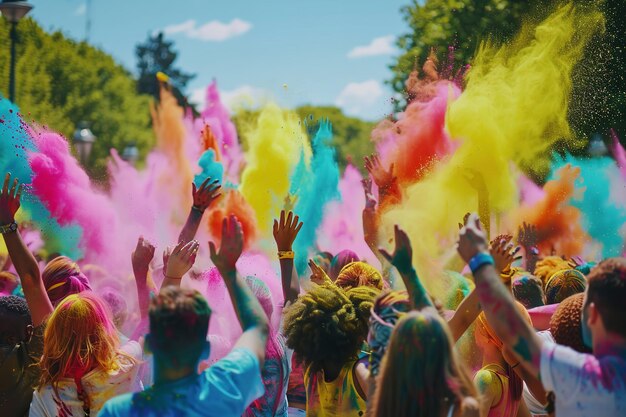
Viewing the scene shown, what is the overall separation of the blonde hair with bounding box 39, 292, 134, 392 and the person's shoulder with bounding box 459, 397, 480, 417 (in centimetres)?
169

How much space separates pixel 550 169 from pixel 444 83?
4604mm

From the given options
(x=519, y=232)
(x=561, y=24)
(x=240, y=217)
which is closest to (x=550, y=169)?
(x=519, y=232)

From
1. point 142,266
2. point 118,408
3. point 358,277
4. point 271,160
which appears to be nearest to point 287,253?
point 358,277

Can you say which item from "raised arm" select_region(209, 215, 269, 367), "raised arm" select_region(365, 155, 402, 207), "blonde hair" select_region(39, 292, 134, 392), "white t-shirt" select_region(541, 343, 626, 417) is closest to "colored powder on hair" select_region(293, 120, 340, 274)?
"raised arm" select_region(365, 155, 402, 207)

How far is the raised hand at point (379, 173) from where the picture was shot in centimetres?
702

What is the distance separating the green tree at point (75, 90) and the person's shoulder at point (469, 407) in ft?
64.1

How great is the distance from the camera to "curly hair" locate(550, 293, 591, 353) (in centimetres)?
324

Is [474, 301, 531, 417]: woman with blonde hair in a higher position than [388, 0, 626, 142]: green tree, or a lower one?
lower

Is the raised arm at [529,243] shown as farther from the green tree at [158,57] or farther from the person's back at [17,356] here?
the green tree at [158,57]

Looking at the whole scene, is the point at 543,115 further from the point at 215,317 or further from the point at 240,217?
the point at 215,317

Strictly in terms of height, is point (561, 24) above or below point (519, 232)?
above

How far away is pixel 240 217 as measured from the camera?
8.63 m

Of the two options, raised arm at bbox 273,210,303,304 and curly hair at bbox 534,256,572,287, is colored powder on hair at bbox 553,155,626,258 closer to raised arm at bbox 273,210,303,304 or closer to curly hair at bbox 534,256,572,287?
curly hair at bbox 534,256,572,287

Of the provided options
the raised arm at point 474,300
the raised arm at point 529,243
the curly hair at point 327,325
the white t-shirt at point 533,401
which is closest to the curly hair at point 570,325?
the raised arm at point 474,300
